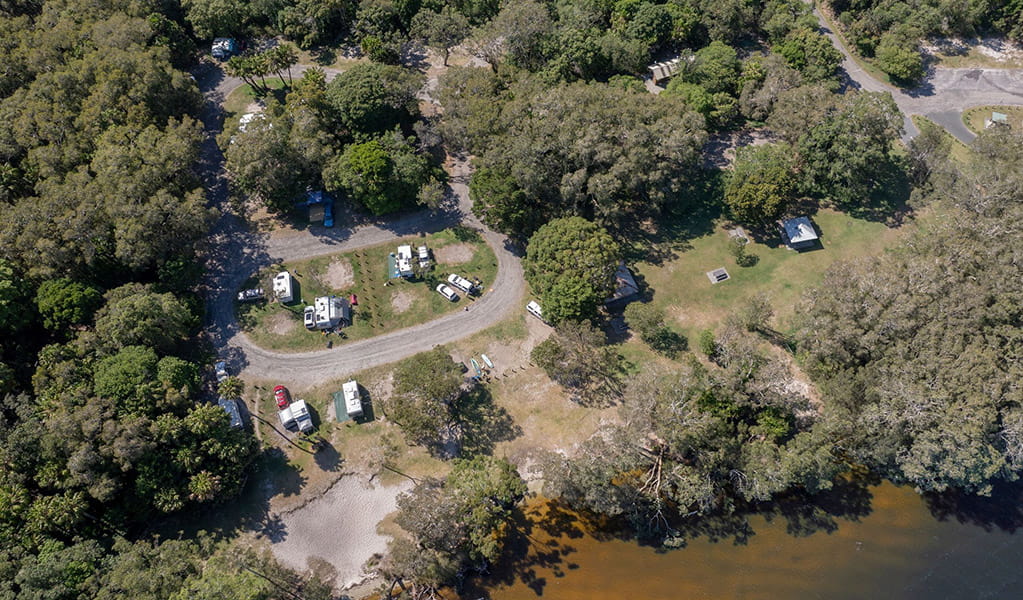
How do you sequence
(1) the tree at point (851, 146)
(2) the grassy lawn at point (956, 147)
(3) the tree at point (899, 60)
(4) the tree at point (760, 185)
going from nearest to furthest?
(4) the tree at point (760, 185) < (1) the tree at point (851, 146) < (2) the grassy lawn at point (956, 147) < (3) the tree at point (899, 60)

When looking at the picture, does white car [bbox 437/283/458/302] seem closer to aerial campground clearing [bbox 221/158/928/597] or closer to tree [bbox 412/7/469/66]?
aerial campground clearing [bbox 221/158/928/597]

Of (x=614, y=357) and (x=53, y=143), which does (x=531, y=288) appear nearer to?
(x=614, y=357)

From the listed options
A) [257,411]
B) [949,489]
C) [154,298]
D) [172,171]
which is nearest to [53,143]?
[172,171]

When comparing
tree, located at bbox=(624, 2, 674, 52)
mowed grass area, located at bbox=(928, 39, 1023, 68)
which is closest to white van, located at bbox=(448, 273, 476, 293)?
tree, located at bbox=(624, 2, 674, 52)

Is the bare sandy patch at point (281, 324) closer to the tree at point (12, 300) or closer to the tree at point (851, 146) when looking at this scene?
the tree at point (12, 300)

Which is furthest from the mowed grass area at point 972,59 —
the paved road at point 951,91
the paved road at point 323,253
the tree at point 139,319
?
the tree at point 139,319

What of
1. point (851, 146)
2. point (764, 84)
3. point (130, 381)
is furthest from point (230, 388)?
point (764, 84)
